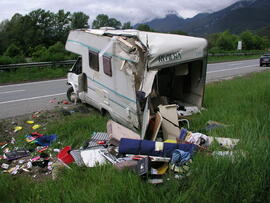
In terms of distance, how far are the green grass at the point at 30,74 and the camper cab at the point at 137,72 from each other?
380 inches

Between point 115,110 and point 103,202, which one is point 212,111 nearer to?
point 115,110

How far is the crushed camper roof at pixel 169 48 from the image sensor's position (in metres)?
5.61

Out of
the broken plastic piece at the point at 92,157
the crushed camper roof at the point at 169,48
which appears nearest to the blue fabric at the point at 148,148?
the broken plastic piece at the point at 92,157

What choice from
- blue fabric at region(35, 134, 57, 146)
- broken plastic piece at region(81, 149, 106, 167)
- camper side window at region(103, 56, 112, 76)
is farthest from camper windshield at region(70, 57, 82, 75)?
broken plastic piece at region(81, 149, 106, 167)

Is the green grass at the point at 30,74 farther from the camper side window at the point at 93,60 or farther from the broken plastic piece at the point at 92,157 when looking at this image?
the broken plastic piece at the point at 92,157

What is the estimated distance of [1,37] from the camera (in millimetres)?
49469

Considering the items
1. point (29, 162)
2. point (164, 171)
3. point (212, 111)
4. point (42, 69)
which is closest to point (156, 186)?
point (164, 171)

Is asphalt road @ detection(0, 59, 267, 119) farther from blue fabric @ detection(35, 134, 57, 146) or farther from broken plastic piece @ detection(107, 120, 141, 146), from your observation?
broken plastic piece @ detection(107, 120, 141, 146)

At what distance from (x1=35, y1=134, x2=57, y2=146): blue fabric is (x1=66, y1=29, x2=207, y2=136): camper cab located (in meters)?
1.63

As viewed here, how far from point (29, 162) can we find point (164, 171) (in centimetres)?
283

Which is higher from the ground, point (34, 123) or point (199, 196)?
point (199, 196)

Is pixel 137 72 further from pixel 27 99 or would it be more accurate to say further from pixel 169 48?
pixel 27 99

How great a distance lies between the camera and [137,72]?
226 inches

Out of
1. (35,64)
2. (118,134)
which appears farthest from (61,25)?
(118,134)
